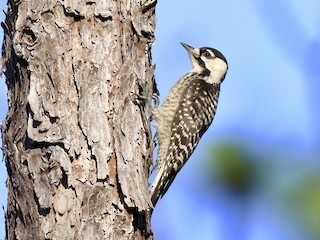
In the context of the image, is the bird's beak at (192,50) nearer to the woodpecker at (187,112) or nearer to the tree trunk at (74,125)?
the woodpecker at (187,112)

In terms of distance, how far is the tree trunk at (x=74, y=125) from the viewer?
301 centimetres

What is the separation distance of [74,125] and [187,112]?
199 centimetres

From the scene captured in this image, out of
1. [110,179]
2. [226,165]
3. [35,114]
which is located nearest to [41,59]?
[35,114]

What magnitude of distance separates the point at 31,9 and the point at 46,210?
113cm

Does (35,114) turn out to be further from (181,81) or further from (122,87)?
(181,81)

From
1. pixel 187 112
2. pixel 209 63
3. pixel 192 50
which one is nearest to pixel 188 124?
pixel 187 112

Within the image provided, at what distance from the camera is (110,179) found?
309 cm

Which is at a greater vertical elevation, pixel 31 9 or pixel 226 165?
pixel 31 9

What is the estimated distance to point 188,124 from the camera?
495cm

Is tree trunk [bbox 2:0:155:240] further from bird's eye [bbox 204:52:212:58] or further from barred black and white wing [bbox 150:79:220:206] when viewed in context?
bird's eye [bbox 204:52:212:58]

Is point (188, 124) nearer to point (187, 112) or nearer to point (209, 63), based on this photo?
point (187, 112)

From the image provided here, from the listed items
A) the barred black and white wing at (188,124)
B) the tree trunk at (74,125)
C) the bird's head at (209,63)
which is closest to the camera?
the tree trunk at (74,125)

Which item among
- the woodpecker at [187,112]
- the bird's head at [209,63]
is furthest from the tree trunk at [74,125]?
the bird's head at [209,63]

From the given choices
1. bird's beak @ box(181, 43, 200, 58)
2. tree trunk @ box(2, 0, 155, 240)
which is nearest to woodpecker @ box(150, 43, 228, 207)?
bird's beak @ box(181, 43, 200, 58)
